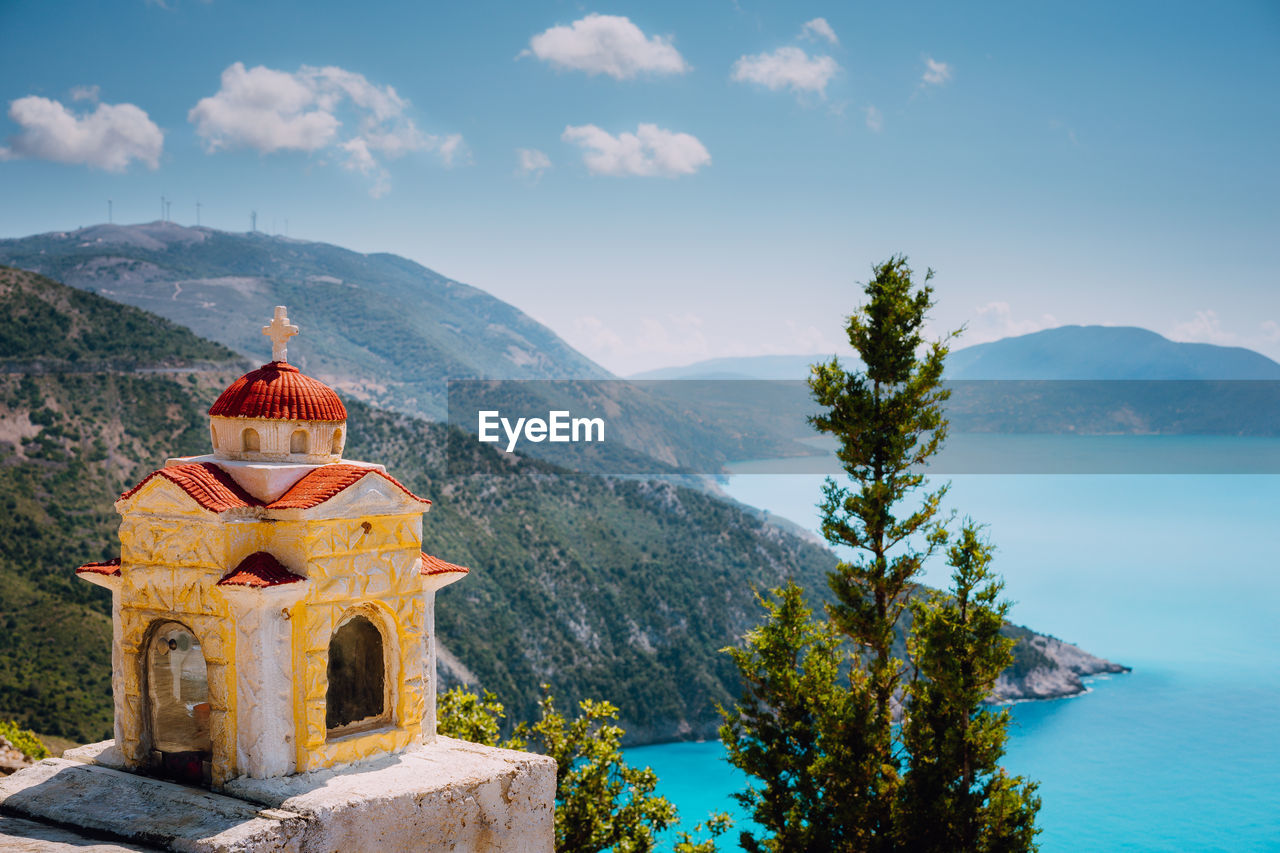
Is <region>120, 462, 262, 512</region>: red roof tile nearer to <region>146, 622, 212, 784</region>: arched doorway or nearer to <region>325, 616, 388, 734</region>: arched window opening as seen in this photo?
<region>146, 622, 212, 784</region>: arched doorway

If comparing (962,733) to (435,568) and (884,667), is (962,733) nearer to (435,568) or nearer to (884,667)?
(884,667)

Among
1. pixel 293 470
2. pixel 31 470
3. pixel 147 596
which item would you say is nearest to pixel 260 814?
pixel 147 596

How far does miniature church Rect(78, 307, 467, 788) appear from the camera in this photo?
27.3ft

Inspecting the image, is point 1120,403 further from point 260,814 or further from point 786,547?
point 260,814

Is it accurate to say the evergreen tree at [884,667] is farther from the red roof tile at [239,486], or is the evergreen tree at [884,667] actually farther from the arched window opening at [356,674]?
the red roof tile at [239,486]

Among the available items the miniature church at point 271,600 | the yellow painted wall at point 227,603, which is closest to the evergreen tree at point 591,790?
the miniature church at point 271,600

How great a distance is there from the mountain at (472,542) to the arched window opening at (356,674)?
143 feet

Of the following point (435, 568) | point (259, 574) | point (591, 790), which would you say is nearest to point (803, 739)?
point (591, 790)

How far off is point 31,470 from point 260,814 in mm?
64536

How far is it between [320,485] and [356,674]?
6.90ft

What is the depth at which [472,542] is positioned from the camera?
8056 cm

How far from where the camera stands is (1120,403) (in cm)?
17512

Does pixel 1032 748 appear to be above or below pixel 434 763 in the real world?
below

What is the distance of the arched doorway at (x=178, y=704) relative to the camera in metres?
8.65
